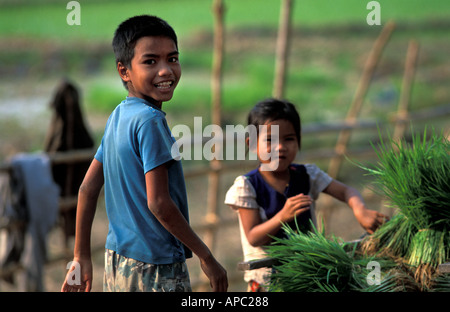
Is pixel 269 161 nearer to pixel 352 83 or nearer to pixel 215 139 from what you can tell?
pixel 215 139

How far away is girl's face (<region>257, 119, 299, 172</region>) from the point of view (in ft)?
7.52

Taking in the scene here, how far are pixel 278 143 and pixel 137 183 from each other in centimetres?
62

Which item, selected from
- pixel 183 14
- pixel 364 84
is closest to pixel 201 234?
pixel 364 84

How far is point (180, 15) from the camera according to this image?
14.8 metres

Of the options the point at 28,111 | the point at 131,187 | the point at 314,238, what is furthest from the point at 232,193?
the point at 28,111

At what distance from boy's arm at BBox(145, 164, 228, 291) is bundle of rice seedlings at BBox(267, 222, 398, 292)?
0.97 feet

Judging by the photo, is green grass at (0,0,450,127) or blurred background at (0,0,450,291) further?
green grass at (0,0,450,127)

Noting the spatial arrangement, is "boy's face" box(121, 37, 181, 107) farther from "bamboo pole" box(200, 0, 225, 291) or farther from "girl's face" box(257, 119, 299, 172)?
"bamboo pole" box(200, 0, 225, 291)

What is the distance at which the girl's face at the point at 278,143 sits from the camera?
7.52ft

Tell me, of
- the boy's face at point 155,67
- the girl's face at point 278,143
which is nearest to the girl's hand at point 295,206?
the girl's face at point 278,143

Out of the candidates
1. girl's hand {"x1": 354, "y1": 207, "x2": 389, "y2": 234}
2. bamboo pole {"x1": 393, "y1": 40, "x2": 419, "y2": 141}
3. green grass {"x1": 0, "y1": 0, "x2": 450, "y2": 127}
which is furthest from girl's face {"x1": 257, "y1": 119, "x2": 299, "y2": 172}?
green grass {"x1": 0, "y1": 0, "x2": 450, "y2": 127}

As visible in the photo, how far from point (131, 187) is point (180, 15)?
43.9 feet

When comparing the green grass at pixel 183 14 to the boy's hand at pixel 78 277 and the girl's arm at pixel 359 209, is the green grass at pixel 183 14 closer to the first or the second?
the girl's arm at pixel 359 209
